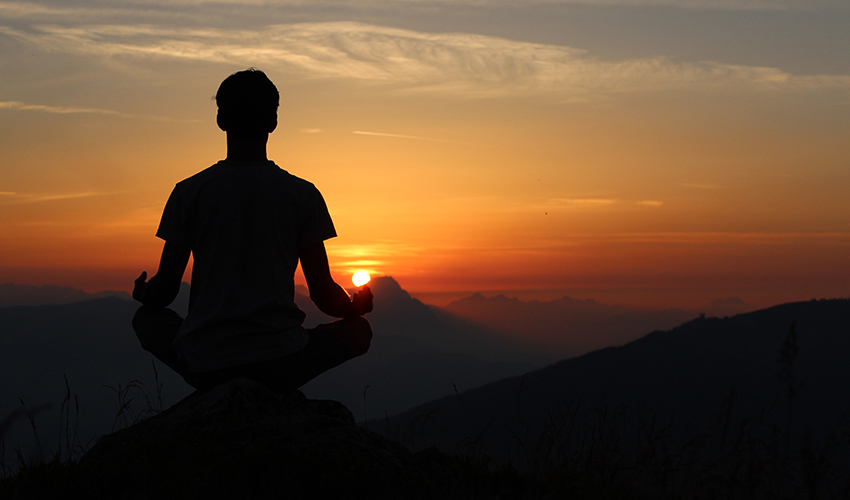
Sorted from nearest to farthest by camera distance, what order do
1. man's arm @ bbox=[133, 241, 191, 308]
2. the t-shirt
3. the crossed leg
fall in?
the t-shirt
man's arm @ bbox=[133, 241, 191, 308]
the crossed leg

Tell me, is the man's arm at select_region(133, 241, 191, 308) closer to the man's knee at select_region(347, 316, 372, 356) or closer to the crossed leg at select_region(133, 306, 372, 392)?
the crossed leg at select_region(133, 306, 372, 392)

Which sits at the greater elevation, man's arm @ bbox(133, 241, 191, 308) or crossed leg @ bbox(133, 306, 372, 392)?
man's arm @ bbox(133, 241, 191, 308)

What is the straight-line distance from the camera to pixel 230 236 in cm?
389

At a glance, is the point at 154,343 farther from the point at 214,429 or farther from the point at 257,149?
the point at 257,149

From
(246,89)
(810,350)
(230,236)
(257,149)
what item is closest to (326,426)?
(230,236)

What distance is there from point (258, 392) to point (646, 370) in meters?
190

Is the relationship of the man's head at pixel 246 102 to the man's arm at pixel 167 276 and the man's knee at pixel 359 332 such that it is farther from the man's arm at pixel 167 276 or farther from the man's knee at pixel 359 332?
the man's knee at pixel 359 332

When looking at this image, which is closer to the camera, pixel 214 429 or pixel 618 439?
pixel 214 429

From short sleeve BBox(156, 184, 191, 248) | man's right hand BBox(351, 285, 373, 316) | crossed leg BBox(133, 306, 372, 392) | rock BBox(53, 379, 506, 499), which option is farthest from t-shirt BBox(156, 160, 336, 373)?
man's right hand BBox(351, 285, 373, 316)

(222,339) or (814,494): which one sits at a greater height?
(222,339)

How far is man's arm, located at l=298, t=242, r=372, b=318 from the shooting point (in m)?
4.21

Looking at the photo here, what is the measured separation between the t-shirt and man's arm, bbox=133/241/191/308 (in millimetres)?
70

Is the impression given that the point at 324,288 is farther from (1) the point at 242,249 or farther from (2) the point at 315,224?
(1) the point at 242,249

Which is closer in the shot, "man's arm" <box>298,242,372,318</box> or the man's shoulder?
the man's shoulder
